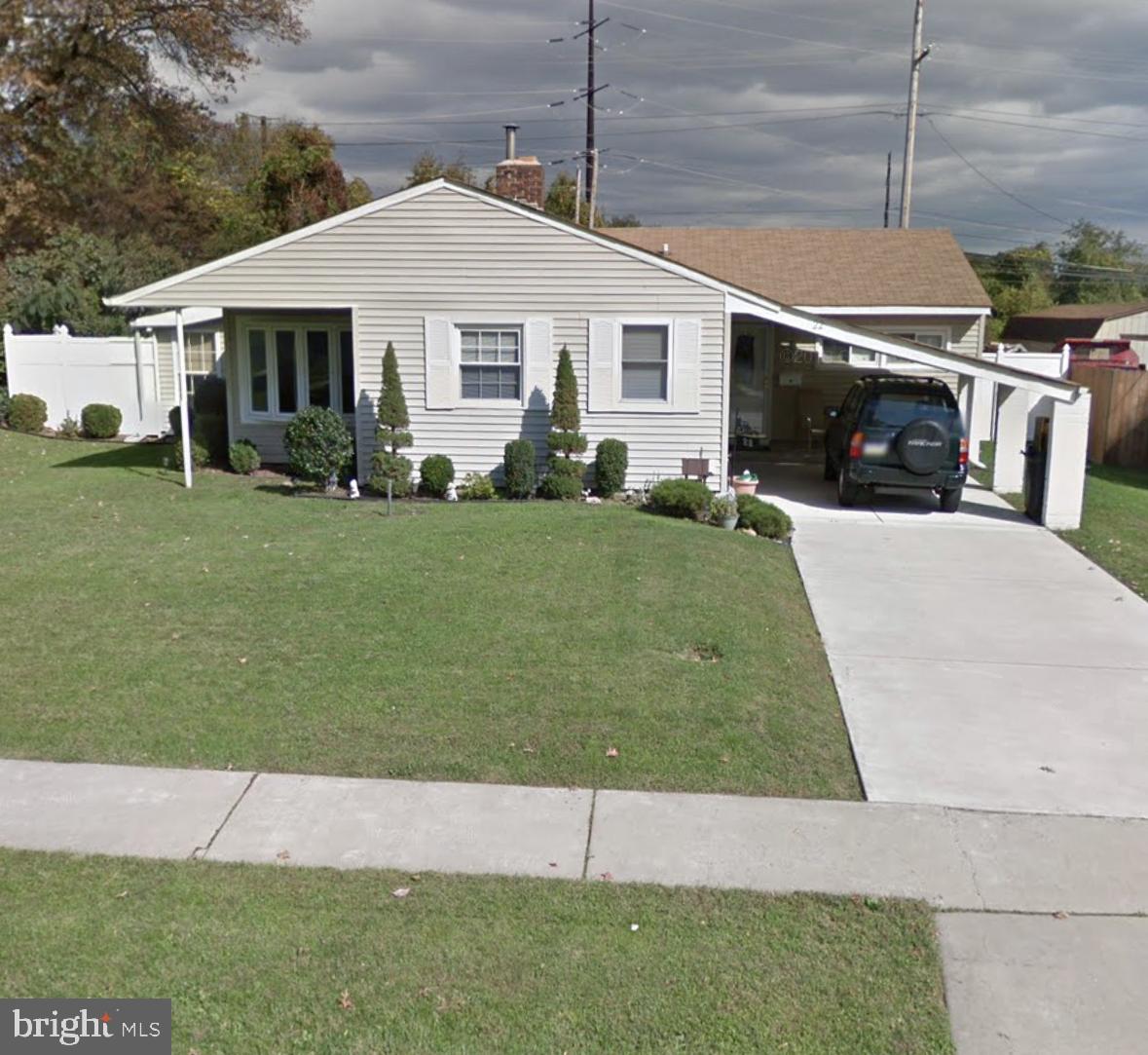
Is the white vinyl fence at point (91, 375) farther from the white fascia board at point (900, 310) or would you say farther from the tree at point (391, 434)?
the white fascia board at point (900, 310)

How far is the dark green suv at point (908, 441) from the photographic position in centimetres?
1436

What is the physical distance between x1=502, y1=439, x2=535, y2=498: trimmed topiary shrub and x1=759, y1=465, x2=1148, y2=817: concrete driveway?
151 inches

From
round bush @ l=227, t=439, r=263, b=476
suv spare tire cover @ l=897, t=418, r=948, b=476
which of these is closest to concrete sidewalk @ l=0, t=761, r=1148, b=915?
suv spare tire cover @ l=897, t=418, r=948, b=476

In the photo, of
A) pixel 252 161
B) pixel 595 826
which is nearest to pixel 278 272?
pixel 595 826

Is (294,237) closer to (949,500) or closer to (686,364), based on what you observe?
(686,364)

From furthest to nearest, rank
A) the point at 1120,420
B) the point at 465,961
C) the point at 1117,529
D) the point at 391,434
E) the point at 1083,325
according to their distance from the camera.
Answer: the point at 1083,325 → the point at 1120,420 → the point at 391,434 → the point at 1117,529 → the point at 465,961

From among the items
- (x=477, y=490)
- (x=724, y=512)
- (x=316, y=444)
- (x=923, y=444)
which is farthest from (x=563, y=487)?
(x=923, y=444)

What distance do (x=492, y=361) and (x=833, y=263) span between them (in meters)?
10.0

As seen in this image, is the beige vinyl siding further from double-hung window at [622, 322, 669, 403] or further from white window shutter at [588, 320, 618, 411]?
double-hung window at [622, 322, 669, 403]

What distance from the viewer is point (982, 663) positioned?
27.2ft

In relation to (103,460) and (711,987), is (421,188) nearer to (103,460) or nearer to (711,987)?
(103,460)

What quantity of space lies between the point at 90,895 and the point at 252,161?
46.5m

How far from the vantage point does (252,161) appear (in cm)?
4638

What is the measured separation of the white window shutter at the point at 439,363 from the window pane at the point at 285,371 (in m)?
3.12
